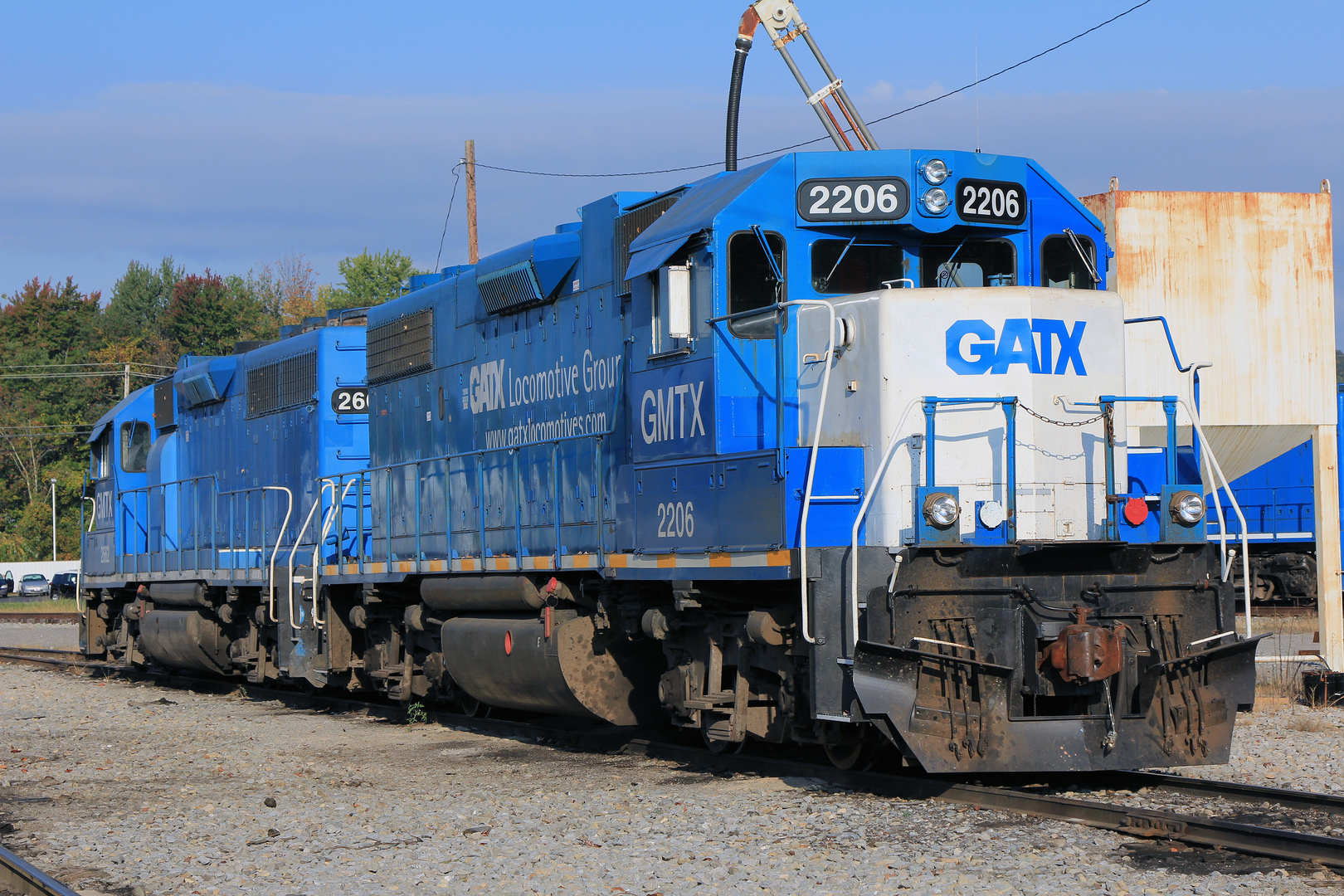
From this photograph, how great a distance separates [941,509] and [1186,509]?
4.62 ft

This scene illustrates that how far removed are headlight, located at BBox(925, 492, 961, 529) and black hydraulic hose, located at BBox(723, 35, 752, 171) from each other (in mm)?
3444

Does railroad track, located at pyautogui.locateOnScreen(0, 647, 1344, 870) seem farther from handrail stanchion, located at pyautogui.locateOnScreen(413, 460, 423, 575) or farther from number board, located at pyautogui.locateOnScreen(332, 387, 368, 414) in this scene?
Answer: number board, located at pyautogui.locateOnScreen(332, 387, 368, 414)

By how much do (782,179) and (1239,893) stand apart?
4236mm

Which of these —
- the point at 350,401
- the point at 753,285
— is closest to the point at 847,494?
the point at 753,285

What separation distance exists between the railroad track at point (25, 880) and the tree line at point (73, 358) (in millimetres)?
53881

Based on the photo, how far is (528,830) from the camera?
274 inches

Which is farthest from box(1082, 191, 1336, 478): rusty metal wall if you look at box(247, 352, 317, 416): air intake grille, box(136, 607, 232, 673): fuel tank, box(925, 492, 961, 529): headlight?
box(136, 607, 232, 673): fuel tank

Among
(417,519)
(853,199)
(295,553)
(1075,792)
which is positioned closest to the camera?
(1075,792)

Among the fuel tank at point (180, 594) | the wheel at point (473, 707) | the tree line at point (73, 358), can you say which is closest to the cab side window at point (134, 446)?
the fuel tank at point (180, 594)

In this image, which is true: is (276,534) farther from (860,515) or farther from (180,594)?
(860,515)

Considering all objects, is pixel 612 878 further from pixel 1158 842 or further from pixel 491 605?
pixel 491 605

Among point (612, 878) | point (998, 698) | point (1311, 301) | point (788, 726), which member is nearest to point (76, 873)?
point (612, 878)

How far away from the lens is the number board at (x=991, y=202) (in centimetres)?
781

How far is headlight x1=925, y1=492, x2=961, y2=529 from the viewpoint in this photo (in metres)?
6.97
